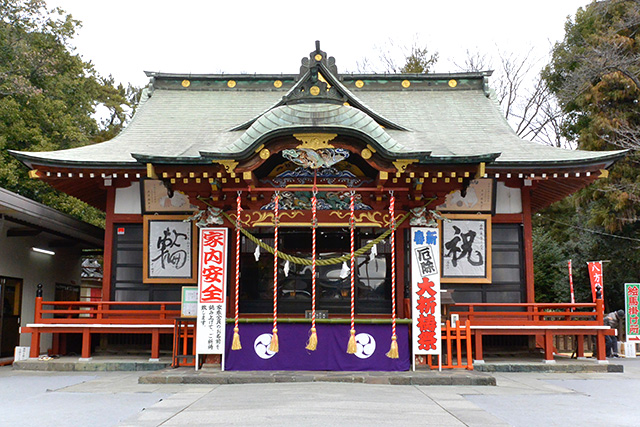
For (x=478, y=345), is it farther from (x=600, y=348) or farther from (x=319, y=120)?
(x=319, y=120)

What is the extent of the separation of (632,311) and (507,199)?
17.9 ft

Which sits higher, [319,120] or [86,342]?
[319,120]

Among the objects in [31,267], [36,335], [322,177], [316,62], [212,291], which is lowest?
[36,335]

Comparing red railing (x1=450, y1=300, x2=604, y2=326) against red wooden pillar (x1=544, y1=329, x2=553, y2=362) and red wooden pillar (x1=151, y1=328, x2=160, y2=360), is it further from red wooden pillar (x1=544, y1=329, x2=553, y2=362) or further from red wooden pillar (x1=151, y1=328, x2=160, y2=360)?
red wooden pillar (x1=151, y1=328, x2=160, y2=360)

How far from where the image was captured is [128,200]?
1288cm

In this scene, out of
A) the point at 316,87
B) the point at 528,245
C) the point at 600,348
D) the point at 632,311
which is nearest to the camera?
the point at 316,87

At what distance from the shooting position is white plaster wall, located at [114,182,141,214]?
505 inches

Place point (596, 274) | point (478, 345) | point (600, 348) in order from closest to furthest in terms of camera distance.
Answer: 1. point (478, 345)
2. point (600, 348)
3. point (596, 274)

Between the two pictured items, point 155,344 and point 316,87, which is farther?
point 155,344

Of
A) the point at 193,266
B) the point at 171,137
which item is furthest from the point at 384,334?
the point at 171,137

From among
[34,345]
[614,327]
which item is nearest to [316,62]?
[34,345]

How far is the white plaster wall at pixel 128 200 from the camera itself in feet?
42.1

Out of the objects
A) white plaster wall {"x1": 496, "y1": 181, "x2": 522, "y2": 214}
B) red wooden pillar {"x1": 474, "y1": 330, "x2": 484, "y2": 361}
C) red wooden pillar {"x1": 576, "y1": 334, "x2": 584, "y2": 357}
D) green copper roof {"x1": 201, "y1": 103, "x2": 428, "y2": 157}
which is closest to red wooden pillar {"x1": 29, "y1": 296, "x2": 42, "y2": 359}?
green copper roof {"x1": 201, "y1": 103, "x2": 428, "y2": 157}

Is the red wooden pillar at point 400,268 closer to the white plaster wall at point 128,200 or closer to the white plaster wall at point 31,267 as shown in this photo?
the white plaster wall at point 128,200
